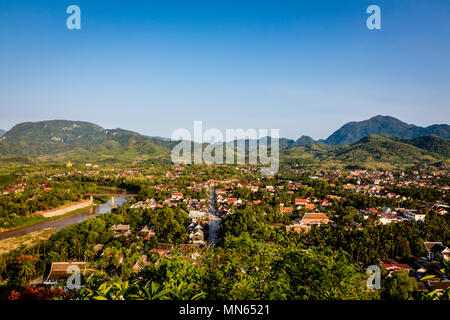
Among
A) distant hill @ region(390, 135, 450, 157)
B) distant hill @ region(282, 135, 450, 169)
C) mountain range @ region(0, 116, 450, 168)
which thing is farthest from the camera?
distant hill @ region(390, 135, 450, 157)

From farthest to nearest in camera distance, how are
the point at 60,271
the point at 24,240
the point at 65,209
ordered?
the point at 65,209
the point at 24,240
the point at 60,271

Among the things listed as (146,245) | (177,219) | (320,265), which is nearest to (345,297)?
(320,265)

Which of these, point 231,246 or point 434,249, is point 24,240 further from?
point 434,249

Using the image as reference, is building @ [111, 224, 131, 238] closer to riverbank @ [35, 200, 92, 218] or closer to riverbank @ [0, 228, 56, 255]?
riverbank @ [0, 228, 56, 255]

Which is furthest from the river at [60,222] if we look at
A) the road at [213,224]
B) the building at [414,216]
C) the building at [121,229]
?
the building at [414,216]

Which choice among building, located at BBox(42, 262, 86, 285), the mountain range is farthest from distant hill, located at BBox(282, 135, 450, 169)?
building, located at BBox(42, 262, 86, 285)

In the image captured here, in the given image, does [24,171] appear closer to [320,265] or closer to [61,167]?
[61,167]

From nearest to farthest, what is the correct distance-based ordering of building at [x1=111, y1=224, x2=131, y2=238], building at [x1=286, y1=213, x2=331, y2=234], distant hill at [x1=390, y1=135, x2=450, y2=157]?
1. building at [x1=111, y1=224, x2=131, y2=238]
2. building at [x1=286, y1=213, x2=331, y2=234]
3. distant hill at [x1=390, y1=135, x2=450, y2=157]

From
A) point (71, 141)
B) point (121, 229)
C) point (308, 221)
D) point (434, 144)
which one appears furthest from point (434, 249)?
point (71, 141)
